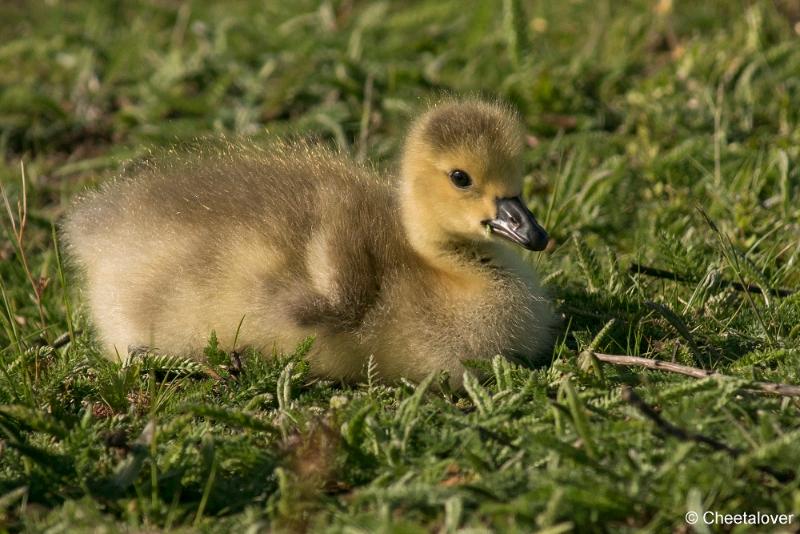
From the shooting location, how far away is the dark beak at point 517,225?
2902 mm

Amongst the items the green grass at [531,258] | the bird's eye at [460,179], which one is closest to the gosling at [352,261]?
the bird's eye at [460,179]

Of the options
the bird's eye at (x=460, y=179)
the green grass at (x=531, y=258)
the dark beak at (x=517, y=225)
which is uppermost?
the bird's eye at (x=460, y=179)

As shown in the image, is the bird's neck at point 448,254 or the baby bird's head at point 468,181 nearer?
the baby bird's head at point 468,181

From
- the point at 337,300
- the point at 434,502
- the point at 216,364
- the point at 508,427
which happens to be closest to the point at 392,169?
the point at 337,300

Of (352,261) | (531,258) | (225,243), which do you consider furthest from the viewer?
(531,258)

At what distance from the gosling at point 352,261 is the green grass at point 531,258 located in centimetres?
12

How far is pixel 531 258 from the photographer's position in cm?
374

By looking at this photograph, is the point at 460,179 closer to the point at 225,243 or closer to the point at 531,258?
the point at 225,243

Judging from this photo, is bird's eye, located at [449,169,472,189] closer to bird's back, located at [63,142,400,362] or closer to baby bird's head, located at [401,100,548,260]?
baby bird's head, located at [401,100,548,260]

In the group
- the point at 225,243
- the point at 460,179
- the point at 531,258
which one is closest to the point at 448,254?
the point at 460,179

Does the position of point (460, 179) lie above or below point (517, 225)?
above

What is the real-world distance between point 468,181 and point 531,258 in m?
0.82

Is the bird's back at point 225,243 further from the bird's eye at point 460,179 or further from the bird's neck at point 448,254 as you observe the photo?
the bird's eye at point 460,179

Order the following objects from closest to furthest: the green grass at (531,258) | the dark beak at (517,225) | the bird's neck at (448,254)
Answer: the green grass at (531,258), the dark beak at (517,225), the bird's neck at (448,254)
